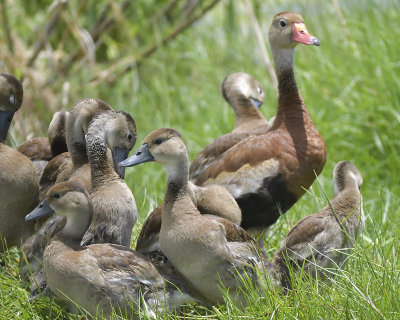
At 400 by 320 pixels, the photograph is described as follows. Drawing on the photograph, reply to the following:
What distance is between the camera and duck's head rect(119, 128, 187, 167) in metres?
4.57

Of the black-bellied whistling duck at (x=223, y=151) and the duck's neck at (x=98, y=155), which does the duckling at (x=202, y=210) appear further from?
the duck's neck at (x=98, y=155)

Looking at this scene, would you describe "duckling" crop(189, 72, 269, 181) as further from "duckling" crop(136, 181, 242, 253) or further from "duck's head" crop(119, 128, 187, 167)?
"duck's head" crop(119, 128, 187, 167)

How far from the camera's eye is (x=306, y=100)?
7.91m

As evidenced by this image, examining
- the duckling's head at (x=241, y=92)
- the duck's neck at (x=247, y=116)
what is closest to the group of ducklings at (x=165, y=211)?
the duck's neck at (x=247, y=116)

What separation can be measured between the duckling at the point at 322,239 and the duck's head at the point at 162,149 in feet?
2.67

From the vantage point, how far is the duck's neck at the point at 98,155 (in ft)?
15.6

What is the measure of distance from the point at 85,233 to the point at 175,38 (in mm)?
4826

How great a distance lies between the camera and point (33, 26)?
9.38 meters

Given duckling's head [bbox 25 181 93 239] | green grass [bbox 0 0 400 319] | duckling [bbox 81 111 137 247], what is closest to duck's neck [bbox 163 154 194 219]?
duckling [bbox 81 111 137 247]

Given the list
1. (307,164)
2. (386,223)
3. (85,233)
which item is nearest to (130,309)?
(85,233)

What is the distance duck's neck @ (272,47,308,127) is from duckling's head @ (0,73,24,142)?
1.85m

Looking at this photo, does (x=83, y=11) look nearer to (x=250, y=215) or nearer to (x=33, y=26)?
(x=33, y=26)

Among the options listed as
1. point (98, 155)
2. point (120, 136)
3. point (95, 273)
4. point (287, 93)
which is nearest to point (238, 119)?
point (287, 93)

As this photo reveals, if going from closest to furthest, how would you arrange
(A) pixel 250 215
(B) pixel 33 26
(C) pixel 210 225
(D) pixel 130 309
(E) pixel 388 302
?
(E) pixel 388 302, (D) pixel 130 309, (C) pixel 210 225, (A) pixel 250 215, (B) pixel 33 26
